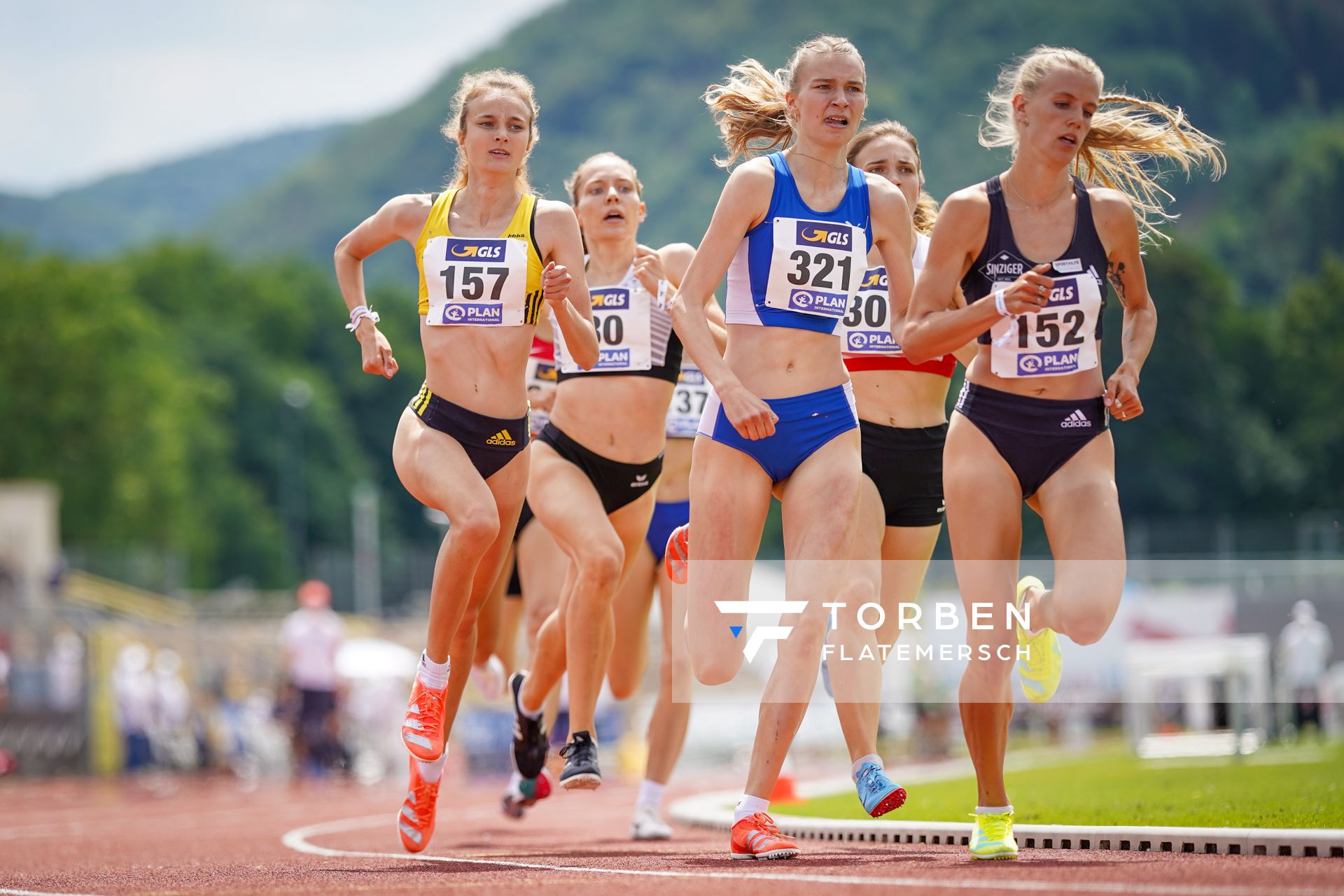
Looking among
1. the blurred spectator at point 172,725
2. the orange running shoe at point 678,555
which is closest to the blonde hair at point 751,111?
the orange running shoe at point 678,555

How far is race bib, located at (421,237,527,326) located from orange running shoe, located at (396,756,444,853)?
6.66ft

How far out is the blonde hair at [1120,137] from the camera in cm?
712

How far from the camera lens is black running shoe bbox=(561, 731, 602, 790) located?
27.1 feet

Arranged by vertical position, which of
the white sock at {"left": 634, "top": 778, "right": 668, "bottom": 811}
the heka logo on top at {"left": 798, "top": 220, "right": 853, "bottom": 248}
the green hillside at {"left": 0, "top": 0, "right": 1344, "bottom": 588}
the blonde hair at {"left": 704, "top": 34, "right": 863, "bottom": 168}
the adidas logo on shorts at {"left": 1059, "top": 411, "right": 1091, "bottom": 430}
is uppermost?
the green hillside at {"left": 0, "top": 0, "right": 1344, "bottom": 588}

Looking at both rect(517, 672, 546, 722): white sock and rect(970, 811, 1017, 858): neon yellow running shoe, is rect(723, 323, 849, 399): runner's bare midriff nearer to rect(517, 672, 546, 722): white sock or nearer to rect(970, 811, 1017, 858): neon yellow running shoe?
rect(970, 811, 1017, 858): neon yellow running shoe

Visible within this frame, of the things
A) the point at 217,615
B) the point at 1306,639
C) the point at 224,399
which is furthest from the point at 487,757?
the point at 224,399

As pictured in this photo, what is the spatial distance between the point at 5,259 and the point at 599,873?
75206 mm

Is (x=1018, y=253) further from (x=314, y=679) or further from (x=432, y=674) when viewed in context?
(x=314, y=679)

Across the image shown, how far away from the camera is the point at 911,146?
8.81 meters

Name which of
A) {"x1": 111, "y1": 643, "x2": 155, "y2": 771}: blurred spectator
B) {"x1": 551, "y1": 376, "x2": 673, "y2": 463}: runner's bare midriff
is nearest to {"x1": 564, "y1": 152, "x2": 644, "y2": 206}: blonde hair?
{"x1": 551, "y1": 376, "x2": 673, "y2": 463}: runner's bare midriff

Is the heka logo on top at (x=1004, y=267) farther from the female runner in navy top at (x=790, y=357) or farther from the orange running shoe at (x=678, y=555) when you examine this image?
the orange running shoe at (x=678, y=555)

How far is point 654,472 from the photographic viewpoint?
30.3 feet

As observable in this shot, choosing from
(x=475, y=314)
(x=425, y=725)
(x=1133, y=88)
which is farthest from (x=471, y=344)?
(x=1133, y=88)

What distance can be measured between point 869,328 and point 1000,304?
1.89 meters
